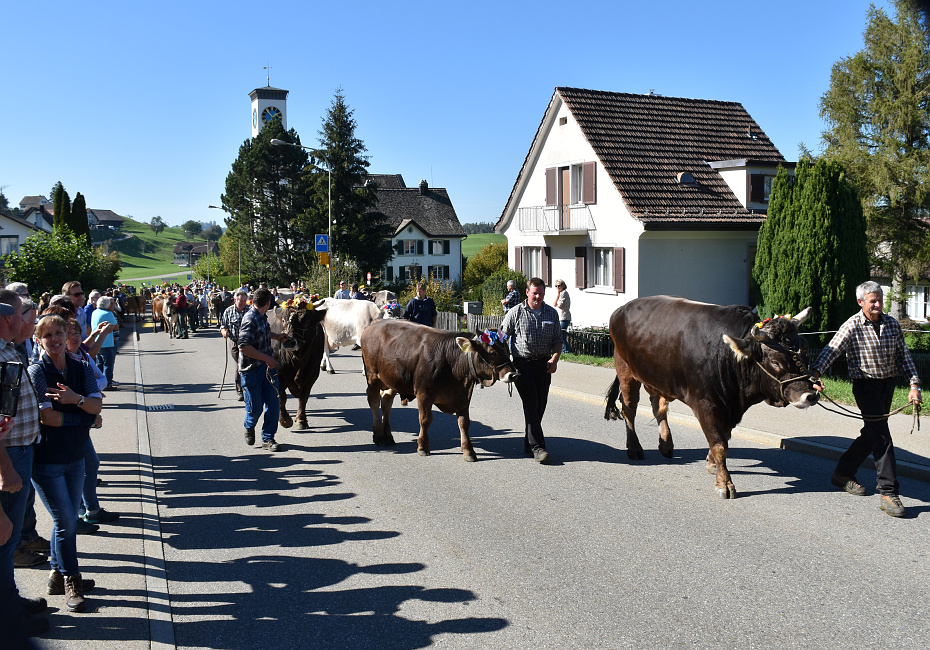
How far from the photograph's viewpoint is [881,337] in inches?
291

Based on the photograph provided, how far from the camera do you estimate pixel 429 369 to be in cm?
955

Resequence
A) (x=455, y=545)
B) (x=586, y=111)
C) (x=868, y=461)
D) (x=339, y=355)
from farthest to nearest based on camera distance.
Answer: (x=586, y=111) < (x=339, y=355) < (x=868, y=461) < (x=455, y=545)

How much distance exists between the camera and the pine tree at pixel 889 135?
105 feet

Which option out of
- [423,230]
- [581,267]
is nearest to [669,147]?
A: [581,267]

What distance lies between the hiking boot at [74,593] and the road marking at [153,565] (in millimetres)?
421

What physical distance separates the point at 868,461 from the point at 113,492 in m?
8.03

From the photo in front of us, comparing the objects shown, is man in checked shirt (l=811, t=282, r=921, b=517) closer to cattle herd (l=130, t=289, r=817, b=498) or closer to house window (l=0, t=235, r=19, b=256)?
cattle herd (l=130, t=289, r=817, b=498)

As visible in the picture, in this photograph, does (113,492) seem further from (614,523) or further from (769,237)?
(769,237)

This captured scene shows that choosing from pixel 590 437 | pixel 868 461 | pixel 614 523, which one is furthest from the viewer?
pixel 590 437

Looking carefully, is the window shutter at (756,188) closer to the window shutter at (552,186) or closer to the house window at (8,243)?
the window shutter at (552,186)

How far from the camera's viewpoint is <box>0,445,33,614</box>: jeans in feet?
15.0

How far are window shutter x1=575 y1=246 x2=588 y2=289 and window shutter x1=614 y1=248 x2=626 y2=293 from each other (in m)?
2.22

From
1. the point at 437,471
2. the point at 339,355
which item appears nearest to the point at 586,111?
the point at 339,355

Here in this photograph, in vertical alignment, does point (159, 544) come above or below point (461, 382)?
below
